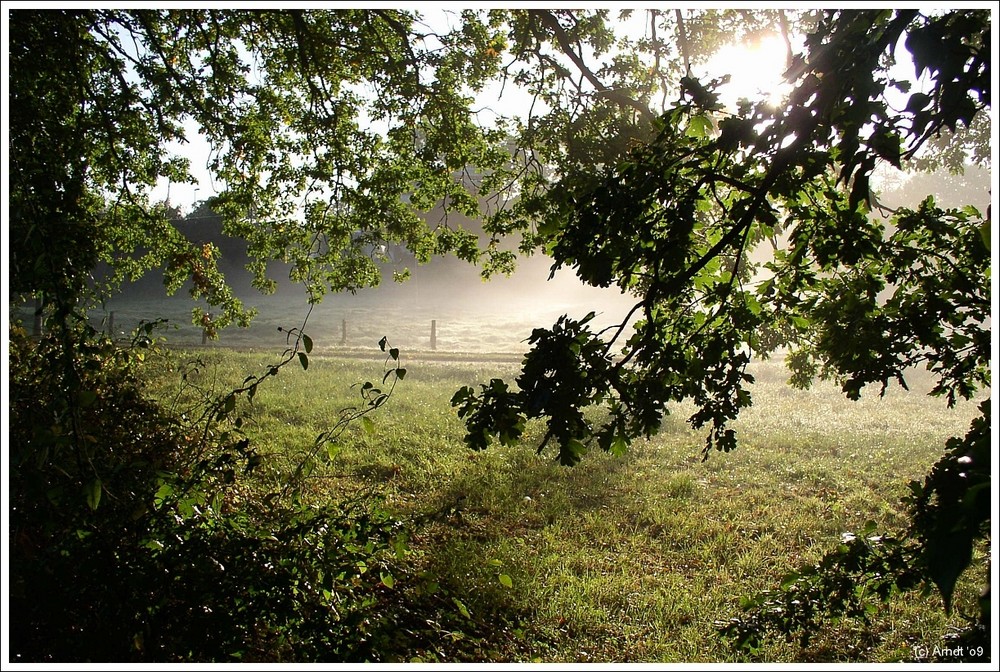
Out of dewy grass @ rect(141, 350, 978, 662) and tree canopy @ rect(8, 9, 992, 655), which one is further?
dewy grass @ rect(141, 350, 978, 662)

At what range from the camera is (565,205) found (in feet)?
8.91

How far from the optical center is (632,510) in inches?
303

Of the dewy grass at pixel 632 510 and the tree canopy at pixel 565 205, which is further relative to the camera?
the dewy grass at pixel 632 510

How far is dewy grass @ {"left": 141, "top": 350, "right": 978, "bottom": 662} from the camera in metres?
4.89

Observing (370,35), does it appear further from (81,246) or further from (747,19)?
(747,19)

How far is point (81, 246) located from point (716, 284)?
4.28 metres

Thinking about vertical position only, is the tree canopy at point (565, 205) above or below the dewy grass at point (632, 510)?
above

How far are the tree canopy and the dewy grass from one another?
155 centimetres

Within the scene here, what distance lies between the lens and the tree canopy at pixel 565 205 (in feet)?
7.70

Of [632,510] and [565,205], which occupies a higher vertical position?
[565,205]

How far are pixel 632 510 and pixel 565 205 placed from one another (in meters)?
6.00

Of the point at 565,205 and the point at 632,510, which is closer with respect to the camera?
the point at 565,205

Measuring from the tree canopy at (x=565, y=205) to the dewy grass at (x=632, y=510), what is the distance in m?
1.55

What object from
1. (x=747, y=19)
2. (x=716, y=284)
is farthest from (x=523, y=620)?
(x=747, y=19)
